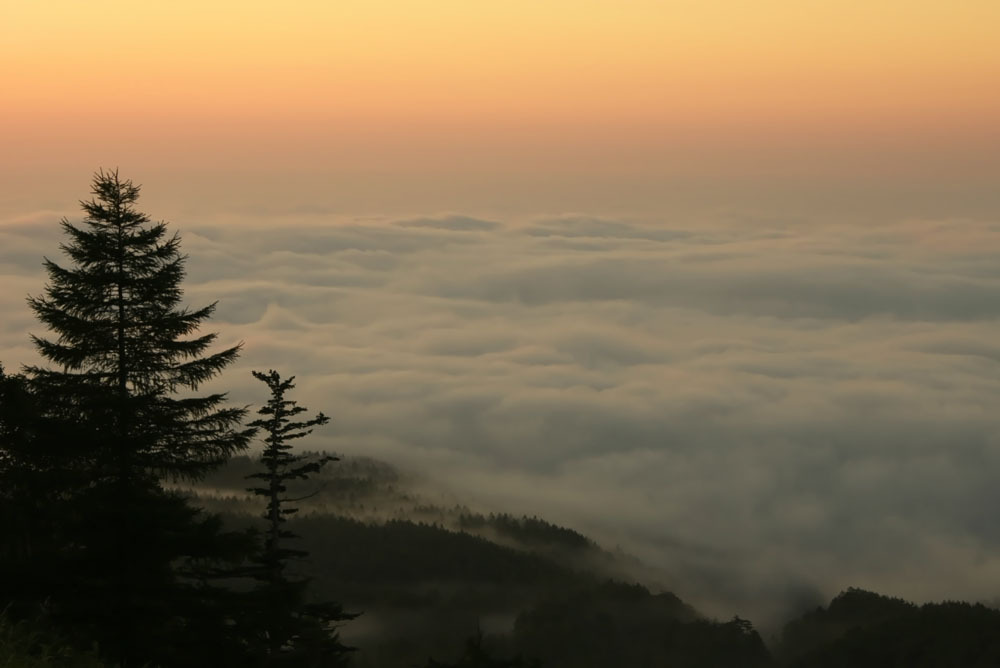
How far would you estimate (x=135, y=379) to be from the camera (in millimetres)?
24047

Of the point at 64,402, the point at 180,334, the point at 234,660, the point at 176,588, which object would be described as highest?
the point at 180,334

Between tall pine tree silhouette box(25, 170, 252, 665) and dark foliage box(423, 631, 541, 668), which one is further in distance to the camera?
dark foliage box(423, 631, 541, 668)

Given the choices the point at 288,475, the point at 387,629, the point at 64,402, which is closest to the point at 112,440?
the point at 64,402

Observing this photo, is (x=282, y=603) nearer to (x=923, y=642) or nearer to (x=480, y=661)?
(x=480, y=661)

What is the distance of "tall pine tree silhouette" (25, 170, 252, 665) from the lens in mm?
20742

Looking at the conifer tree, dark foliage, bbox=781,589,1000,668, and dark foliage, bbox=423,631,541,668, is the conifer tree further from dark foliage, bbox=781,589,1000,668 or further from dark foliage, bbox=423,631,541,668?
dark foliage, bbox=781,589,1000,668

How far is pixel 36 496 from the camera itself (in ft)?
74.2

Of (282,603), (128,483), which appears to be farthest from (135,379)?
(282,603)

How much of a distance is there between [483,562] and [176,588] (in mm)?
154668

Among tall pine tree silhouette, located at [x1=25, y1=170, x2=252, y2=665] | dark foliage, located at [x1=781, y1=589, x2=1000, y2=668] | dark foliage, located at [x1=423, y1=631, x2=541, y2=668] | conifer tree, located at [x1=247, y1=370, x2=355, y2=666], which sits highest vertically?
tall pine tree silhouette, located at [x1=25, y1=170, x2=252, y2=665]

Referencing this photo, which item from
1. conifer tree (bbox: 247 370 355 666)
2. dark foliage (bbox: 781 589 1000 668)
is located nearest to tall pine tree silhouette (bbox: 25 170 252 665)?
conifer tree (bbox: 247 370 355 666)

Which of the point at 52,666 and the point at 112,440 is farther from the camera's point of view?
the point at 112,440

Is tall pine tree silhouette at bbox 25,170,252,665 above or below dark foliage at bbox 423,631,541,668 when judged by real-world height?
above

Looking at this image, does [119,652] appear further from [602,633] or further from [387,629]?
[602,633]
